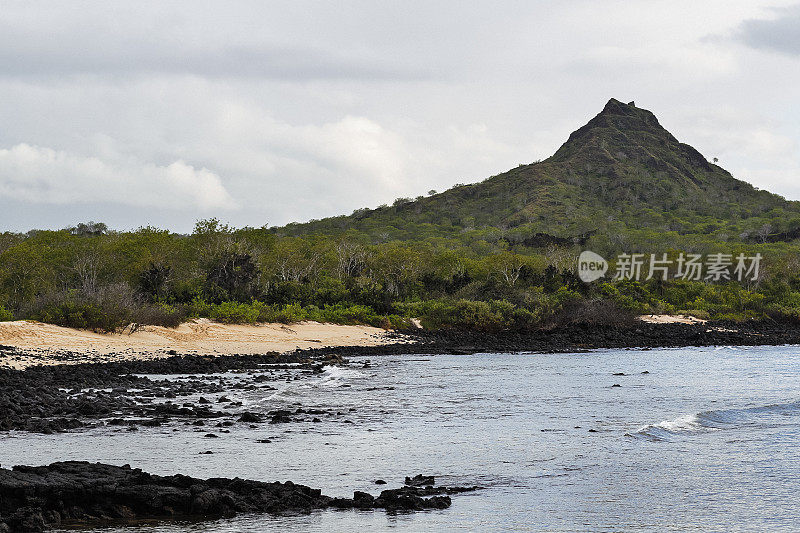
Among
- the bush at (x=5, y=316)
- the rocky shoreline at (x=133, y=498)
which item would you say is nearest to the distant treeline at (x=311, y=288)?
the bush at (x=5, y=316)

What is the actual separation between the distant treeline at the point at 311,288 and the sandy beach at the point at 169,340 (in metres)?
1.07

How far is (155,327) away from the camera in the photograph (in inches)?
1430

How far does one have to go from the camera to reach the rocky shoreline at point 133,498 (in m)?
8.48

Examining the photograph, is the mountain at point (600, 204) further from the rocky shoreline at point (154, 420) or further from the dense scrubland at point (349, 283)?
the rocky shoreline at point (154, 420)

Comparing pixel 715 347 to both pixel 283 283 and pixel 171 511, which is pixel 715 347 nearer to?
pixel 283 283

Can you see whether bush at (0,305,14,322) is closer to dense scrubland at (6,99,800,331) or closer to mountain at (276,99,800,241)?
dense scrubland at (6,99,800,331)

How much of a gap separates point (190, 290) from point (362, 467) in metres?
37.2

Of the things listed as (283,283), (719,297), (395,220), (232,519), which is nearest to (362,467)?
(232,519)

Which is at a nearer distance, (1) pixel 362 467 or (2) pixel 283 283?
(1) pixel 362 467
